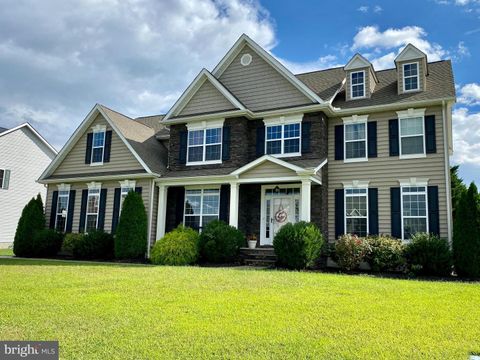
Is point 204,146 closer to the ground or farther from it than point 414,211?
farther from it

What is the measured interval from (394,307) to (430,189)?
346 inches

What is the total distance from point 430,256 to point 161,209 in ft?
36.5

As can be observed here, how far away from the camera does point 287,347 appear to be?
4723 mm

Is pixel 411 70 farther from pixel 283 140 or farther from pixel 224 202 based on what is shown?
pixel 224 202

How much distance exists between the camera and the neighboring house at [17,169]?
88.0ft

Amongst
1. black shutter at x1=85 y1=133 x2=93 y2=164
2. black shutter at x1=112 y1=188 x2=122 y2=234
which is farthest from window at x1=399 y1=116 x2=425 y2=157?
black shutter at x1=85 y1=133 x2=93 y2=164

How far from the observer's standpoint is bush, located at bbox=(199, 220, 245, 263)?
14695 mm

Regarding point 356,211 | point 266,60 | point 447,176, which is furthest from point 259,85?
point 447,176

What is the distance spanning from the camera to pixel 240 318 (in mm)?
6059

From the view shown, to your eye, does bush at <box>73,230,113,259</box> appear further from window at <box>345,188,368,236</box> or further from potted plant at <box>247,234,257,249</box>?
window at <box>345,188,368,236</box>

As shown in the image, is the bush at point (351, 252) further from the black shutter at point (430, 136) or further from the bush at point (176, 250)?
the bush at point (176, 250)

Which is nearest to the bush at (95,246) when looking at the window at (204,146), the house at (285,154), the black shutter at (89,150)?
the house at (285,154)

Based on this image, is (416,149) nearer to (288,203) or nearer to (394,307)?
(288,203)

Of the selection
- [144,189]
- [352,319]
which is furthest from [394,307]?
[144,189]
